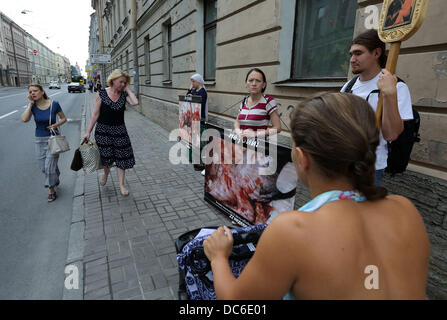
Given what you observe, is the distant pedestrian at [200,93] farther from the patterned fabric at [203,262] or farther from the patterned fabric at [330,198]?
the patterned fabric at [330,198]

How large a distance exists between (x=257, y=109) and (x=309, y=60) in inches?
57.8

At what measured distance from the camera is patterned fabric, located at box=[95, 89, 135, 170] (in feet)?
13.7

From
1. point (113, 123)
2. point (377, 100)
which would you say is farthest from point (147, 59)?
point (377, 100)

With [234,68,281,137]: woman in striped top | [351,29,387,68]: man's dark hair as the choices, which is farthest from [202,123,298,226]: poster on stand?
[351,29,387,68]: man's dark hair

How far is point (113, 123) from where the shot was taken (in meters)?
4.26

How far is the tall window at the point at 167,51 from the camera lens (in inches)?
418

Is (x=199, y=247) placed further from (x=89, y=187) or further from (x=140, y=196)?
(x=89, y=187)

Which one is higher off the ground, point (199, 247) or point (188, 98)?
point (188, 98)

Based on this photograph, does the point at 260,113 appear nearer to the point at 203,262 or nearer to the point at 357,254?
the point at 203,262

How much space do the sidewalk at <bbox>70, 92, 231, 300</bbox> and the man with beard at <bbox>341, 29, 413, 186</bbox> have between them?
2.21m

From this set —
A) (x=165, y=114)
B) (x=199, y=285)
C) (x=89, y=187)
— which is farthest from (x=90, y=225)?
(x=165, y=114)

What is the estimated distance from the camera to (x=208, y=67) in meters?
7.77

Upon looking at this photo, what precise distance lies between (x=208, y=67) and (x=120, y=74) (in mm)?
4064
